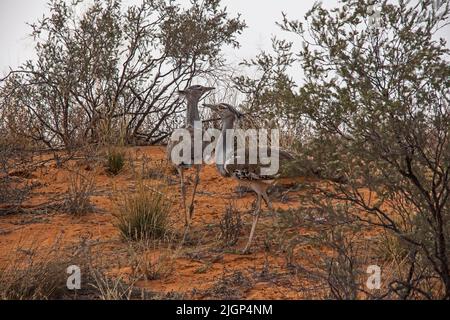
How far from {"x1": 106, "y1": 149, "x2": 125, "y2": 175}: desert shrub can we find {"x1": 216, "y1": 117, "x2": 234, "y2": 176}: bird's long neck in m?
3.11

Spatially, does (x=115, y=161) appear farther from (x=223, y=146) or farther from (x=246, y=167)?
(x=246, y=167)

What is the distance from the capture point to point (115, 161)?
27.9 feet

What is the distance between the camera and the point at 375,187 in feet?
12.2

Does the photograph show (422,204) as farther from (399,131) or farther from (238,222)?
(238,222)

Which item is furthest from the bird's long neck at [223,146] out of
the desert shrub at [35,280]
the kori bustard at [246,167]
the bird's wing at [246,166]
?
the desert shrub at [35,280]

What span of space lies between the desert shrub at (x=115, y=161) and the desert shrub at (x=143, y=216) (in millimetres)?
2530

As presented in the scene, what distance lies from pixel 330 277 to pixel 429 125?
107 cm

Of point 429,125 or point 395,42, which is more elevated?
point 395,42

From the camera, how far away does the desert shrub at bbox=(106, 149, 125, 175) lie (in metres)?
8.46

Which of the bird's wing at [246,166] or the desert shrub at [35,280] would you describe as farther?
the bird's wing at [246,166]

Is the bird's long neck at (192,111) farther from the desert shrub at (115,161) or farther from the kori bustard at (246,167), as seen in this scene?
the desert shrub at (115,161)

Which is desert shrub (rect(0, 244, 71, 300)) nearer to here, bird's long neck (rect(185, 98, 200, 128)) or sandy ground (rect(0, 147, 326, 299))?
sandy ground (rect(0, 147, 326, 299))

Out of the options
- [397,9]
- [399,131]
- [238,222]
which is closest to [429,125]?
[399,131]

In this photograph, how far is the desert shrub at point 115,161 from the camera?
27.8ft
